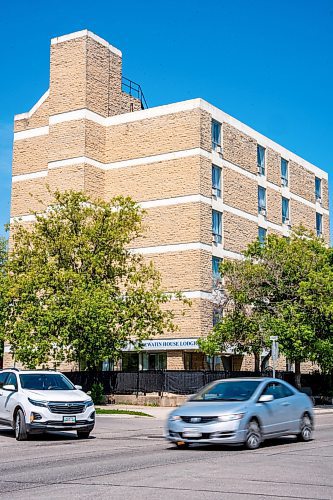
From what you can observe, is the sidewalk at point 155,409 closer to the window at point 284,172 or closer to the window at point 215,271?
the window at point 215,271

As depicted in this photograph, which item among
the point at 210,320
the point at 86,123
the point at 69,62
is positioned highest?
the point at 69,62

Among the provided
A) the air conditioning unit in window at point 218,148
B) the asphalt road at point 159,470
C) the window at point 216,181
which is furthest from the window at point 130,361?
the asphalt road at point 159,470

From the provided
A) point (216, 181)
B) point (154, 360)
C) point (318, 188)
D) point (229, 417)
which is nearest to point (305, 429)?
point (229, 417)

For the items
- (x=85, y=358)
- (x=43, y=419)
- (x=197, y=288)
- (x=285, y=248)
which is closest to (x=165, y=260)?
(x=197, y=288)

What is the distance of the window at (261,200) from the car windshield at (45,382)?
118 feet

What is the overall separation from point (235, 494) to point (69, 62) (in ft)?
143

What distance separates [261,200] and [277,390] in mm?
Result: 38346

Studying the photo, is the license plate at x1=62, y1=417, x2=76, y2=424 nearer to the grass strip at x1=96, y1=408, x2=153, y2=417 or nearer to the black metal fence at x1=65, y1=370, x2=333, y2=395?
the grass strip at x1=96, y1=408, x2=153, y2=417

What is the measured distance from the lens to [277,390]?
53.3ft

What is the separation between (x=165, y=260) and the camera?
46375 mm

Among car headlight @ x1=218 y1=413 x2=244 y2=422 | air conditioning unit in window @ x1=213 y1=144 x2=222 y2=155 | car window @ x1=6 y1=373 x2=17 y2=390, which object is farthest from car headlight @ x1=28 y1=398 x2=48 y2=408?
air conditioning unit in window @ x1=213 y1=144 x2=222 y2=155

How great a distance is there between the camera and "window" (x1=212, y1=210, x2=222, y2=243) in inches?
1857

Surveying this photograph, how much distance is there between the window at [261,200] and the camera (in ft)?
176

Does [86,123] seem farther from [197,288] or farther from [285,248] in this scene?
[285,248]
